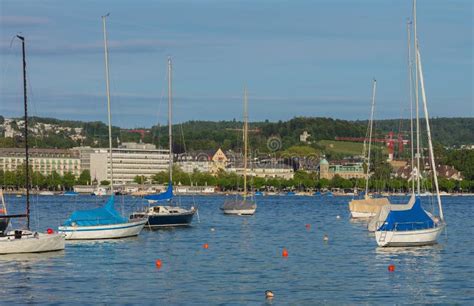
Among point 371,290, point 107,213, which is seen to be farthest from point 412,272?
point 107,213

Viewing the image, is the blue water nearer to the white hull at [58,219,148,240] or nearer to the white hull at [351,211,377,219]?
the white hull at [58,219,148,240]

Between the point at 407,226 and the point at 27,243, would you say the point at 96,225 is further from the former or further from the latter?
the point at 407,226

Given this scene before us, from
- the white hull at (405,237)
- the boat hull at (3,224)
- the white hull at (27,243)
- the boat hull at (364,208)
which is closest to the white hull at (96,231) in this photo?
the white hull at (27,243)

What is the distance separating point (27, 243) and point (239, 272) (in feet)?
34.0

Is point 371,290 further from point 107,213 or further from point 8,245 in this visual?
point 107,213

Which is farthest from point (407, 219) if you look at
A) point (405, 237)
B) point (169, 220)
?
point (169, 220)

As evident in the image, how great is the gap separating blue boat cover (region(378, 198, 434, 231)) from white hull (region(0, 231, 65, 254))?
16954 mm

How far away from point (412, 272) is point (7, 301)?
59.3ft

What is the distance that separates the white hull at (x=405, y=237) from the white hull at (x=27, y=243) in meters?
16.8

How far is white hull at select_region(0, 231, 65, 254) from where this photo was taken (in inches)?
2004

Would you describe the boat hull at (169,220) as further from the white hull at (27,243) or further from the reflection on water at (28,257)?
the white hull at (27,243)

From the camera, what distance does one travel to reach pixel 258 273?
47344 mm

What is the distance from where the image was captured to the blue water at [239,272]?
39.9 metres

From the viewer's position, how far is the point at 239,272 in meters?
47.8
